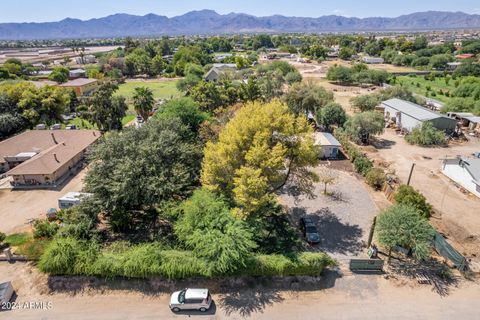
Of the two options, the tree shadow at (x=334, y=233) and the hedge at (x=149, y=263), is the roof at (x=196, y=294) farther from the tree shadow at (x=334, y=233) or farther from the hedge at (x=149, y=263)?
the tree shadow at (x=334, y=233)

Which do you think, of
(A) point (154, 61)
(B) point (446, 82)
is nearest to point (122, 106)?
(A) point (154, 61)

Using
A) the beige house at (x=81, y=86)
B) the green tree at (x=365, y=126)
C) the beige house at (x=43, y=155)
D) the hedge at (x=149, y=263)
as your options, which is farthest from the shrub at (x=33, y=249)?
the beige house at (x=81, y=86)

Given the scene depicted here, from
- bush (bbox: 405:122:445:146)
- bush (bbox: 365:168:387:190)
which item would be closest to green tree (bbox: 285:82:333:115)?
bush (bbox: 405:122:445:146)

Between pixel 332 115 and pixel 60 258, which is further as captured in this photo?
pixel 332 115

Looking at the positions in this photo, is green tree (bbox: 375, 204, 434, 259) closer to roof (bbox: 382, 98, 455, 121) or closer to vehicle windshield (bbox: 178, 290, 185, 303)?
vehicle windshield (bbox: 178, 290, 185, 303)

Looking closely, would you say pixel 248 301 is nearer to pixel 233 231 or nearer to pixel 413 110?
pixel 233 231

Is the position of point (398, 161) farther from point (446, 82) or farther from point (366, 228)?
point (446, 82)

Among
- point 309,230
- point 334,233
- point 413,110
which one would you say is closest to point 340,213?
point 334,233

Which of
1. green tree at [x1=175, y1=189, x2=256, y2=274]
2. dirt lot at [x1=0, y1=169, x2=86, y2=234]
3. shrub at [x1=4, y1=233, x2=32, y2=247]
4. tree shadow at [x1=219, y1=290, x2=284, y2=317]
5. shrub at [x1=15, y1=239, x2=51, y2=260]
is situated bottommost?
tree shadow at [x1=219, y1=290, x2=284, y2=317]
